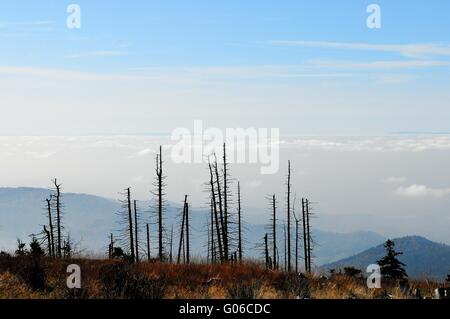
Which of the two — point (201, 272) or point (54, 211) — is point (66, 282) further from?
point (54, 211)

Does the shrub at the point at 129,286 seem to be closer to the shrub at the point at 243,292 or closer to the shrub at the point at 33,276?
the shrub at the point at 33,276

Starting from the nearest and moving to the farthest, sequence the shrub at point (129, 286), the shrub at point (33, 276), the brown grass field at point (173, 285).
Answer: the shrub at point (129, 286) → the brown grass field at point (173, 285) → the shrub at point (33, 276)

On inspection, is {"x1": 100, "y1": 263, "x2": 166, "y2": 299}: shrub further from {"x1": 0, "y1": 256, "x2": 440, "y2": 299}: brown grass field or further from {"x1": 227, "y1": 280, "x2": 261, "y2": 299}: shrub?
{"x1": 227, "y1": 280, "x2": 261, "y2": 299}: shrub

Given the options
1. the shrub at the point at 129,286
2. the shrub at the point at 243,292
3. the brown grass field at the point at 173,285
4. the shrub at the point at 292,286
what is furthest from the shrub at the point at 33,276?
the shrub at the point at 292,286

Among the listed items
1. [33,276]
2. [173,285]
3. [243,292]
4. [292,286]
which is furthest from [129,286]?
[292,286]

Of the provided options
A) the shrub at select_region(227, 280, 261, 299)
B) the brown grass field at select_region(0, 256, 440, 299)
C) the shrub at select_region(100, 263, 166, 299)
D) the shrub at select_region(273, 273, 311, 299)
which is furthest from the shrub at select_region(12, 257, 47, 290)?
the shrub at select_region(273, 273, 311, 299)

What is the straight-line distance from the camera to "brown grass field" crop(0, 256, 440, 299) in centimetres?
1495

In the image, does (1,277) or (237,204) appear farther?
(237,204)

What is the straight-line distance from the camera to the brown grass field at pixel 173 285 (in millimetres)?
14953

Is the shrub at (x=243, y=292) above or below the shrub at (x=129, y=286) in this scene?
below
